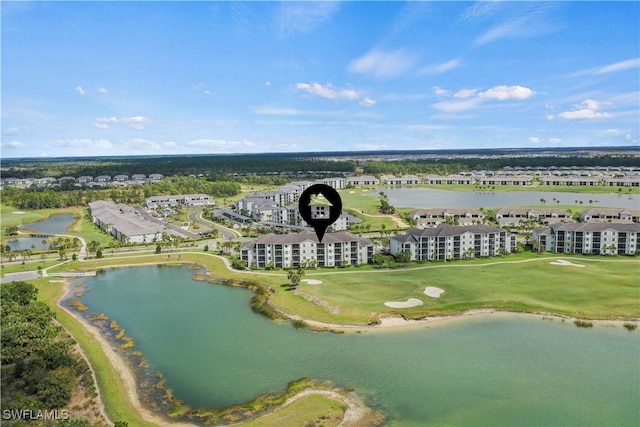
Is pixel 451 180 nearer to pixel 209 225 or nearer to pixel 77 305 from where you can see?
pixel 209 225

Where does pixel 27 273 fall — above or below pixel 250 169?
below

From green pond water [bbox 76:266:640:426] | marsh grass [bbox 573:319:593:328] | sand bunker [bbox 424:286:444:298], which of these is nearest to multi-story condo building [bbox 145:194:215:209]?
green pond water [bbox 76:266:640:426]

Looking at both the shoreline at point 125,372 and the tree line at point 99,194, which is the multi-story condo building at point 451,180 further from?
the shoreline at point 125,372

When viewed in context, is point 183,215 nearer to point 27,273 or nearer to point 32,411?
point 27,273

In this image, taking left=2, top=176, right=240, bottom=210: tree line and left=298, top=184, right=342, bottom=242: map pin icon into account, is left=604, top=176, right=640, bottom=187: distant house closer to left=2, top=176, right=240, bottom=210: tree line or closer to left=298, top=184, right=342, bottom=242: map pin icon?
left=2, top=176, right=240, bottom=210: tree line

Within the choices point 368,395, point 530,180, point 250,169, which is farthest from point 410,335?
point 250,169
